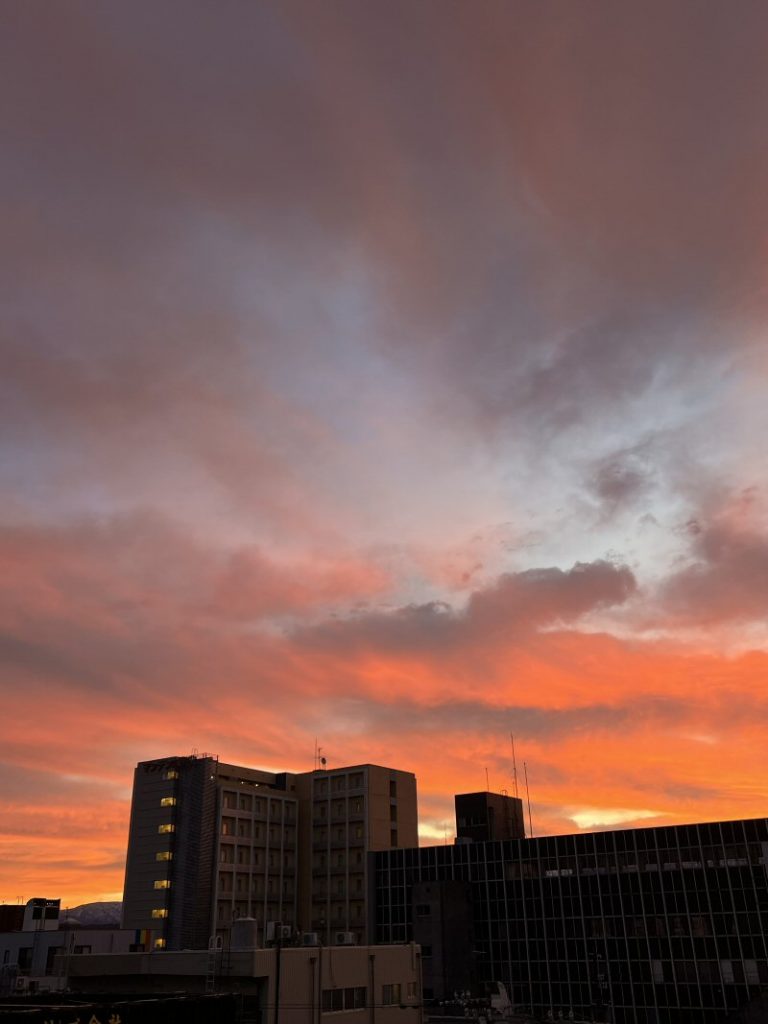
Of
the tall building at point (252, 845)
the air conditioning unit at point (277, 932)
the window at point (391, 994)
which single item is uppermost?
the tall building at point (252, 845)

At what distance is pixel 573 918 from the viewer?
12600 cm

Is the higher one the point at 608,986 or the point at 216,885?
the point at 216,885

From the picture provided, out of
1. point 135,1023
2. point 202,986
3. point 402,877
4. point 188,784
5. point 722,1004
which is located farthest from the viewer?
point 188,784

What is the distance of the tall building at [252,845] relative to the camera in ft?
503

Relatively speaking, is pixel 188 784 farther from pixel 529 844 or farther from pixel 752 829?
pixel 752 829

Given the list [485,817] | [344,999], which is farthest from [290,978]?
[485,817]

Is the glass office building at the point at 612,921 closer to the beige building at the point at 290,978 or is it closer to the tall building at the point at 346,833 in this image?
the tall building at the point at 346,833

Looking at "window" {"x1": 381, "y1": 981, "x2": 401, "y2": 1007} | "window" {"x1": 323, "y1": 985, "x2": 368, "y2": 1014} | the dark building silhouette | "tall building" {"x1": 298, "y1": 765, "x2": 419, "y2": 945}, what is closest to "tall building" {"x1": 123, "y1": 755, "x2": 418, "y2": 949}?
"tall building" {"x1": 298, "y1": 765, "x2": 419, "y2": 945}

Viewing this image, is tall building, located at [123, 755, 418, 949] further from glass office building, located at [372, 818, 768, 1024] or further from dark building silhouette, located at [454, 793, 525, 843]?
glass office building, located at [372, 818, 768, 1024]

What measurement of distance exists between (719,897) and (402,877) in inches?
2185

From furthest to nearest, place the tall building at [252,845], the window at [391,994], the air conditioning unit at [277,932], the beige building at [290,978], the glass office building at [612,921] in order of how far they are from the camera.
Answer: the tall building at [252,845]
the glass office building at [612,921]
the window at [391,994]
the air conditioning unit at [277,932]
the beige building at [290,978]

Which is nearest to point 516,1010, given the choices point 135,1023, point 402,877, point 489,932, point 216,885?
point 489,932

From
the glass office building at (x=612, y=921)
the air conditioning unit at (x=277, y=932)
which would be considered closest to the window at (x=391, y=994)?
the air conditioning unit at (x=277, y=932)

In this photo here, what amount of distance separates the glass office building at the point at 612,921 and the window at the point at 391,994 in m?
53.4
